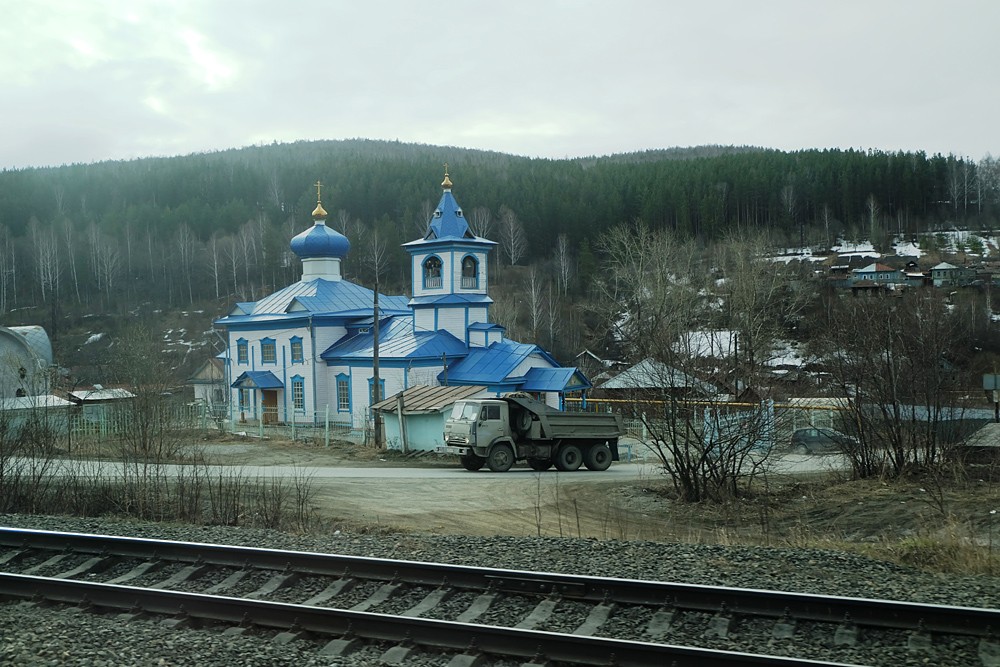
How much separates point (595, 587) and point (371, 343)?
3244 cm

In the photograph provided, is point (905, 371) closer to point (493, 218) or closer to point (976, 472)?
point (976, 472)

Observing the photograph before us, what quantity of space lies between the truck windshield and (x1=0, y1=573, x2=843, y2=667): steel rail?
625 inches

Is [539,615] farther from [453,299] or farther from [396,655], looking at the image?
[453,299]

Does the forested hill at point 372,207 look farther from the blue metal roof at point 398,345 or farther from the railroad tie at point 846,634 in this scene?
the railroad tie at point 846,634

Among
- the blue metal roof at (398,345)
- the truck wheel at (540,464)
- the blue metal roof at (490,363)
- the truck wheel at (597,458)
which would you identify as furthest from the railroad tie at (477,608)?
the blue metal roof at (398,345)

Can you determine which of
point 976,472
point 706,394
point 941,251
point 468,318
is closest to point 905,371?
point 976,472

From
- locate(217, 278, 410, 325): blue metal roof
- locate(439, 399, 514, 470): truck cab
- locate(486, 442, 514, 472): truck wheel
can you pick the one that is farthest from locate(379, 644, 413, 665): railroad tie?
locate(217, 278, 410, 325): blue metal roof

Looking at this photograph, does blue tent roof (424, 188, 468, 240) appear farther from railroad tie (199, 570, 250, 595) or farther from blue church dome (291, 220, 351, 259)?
railroad tie (199, 570, 250, 595)

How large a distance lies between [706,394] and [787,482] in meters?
4.57

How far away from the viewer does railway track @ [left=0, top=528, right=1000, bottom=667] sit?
22.9 ft

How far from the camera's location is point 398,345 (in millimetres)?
38219

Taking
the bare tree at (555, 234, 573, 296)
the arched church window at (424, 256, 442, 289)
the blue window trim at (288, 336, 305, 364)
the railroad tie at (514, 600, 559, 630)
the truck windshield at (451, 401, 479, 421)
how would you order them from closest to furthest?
the railroad tie at (514, 600, 559, 630) → the truck windshield at (451, 401, 479, 421) → the arched church window at (424, 256, 442, 289) → the blue window trim at (288, 336, 305, 364) → the bare tree at (555, 234, 573, 296)

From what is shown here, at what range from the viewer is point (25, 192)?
112m

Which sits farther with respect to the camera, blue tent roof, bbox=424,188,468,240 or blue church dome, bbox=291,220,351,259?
blue church dome, bbox=291,220,351,259
